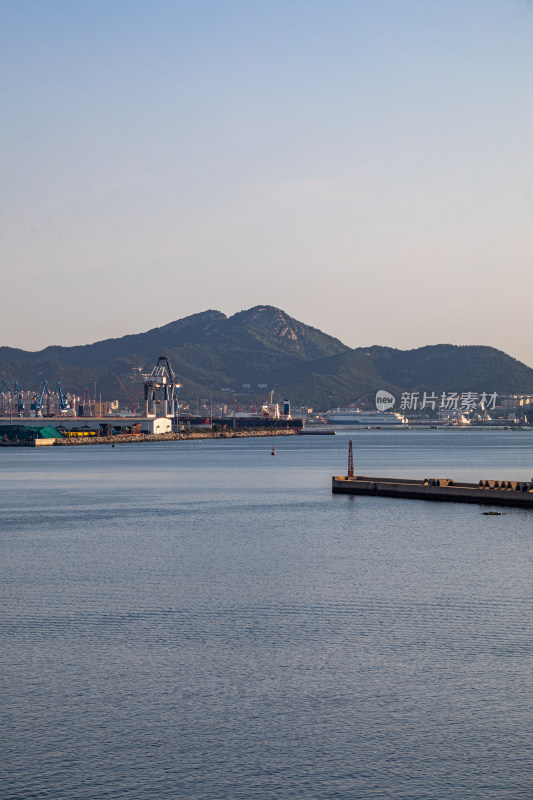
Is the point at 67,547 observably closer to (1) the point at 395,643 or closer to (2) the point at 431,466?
(1) the point at 395,643

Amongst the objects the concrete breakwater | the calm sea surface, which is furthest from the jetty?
the calm sea surface

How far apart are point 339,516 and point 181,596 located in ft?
105

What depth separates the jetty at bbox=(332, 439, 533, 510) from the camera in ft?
222

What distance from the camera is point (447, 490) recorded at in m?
72.8

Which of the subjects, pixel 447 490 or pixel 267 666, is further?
pixel 447 490

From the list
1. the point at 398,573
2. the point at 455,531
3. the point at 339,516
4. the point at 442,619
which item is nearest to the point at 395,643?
the point at 442,619

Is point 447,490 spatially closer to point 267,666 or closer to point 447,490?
point 447,490

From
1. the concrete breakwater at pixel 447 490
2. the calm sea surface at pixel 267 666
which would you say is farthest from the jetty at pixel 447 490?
the calm sea surface at pixel 267 666

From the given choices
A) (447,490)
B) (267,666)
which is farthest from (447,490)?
(267,666)

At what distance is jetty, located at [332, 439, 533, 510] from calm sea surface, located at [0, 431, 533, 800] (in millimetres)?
15166

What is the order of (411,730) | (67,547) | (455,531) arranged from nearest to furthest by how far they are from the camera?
→ (411,730) → (67,547) → (455,531)

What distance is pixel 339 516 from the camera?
64250 mm

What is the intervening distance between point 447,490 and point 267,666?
168 ft

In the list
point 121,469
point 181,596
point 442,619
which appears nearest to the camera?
point 442,619
